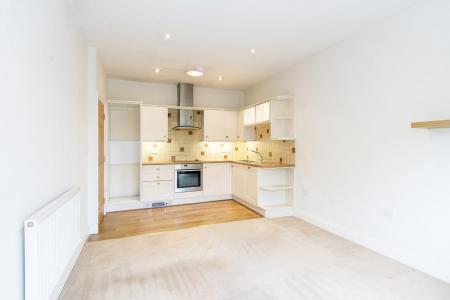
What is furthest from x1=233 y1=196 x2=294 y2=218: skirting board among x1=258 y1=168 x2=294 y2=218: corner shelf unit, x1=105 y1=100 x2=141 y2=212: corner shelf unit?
x1=105 y1=100 x2=141 y2=212: corner shelf unit

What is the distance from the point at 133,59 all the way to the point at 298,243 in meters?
3.80

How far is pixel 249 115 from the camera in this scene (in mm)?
5328

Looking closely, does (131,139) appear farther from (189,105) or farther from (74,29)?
(74,29)

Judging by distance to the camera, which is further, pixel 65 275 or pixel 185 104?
pixel 185 104

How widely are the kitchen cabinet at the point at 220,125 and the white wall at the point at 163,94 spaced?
1.62 ft

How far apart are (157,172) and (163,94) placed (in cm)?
188

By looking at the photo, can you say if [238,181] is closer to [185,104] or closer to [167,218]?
[167,218]

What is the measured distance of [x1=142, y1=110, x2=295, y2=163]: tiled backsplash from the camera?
17.2 ft

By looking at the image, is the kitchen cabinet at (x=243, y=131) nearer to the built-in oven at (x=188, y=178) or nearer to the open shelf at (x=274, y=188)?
the built-in oven at (x=188, y=178)

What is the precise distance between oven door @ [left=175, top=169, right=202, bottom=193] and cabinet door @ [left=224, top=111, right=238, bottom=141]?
1.16 meters

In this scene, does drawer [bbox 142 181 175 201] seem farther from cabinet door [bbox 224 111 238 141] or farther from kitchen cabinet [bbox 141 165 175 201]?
cabinet door [bbox 224 111 238 141]

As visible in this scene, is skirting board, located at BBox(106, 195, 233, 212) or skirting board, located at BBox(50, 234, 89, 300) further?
skirting board, located at BBox(106, 195, 233, 212)

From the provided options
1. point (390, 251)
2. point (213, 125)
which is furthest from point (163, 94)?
point (390, 251)

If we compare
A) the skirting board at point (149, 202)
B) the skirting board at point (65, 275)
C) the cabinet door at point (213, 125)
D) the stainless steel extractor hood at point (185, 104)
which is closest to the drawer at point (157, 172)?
the skirting board at point (149, 202)
